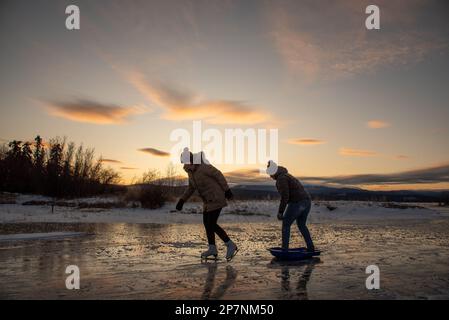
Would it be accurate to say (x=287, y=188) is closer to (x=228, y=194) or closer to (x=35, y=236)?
(x=228, y=194)

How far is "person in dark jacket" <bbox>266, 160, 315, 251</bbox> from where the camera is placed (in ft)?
27.2

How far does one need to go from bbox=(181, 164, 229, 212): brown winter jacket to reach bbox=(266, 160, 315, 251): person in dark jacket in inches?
40.3

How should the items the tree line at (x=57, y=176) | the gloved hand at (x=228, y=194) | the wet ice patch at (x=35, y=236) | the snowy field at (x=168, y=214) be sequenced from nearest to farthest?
the gloved hand at (x=228, y=194), the wet ice patch at (x=35, y=236), the snowy field at (x=168, y=214), the tree line at (x=57, y=176)

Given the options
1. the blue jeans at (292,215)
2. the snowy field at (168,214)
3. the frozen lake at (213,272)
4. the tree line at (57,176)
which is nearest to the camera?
the frozen lake at (213,272)

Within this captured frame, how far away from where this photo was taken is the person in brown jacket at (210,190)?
8.24 meters

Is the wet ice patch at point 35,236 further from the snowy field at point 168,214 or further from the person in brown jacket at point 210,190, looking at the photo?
the snowy field at point 168,214

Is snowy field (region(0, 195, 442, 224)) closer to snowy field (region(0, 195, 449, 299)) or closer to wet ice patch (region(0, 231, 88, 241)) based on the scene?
wet ice patch (region(0, 231, 88, 241))

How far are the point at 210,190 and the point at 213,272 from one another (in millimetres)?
1935

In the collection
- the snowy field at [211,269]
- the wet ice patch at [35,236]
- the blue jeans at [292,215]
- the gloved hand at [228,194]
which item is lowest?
the wet ice patch at [35,236]

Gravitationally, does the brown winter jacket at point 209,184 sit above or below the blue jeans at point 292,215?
above

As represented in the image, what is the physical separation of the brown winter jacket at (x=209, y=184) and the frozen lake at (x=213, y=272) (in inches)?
47.9

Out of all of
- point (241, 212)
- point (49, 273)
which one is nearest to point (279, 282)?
point (49, 273)

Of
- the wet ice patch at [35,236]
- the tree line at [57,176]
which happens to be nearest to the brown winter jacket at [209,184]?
the wet ice patch at [35,236]
